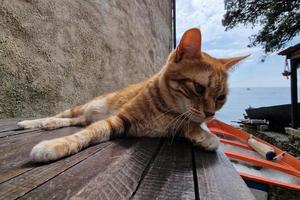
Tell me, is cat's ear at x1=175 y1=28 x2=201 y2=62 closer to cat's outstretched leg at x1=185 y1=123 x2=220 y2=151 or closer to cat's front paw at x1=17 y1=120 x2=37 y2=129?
cat's outstretched leg at x1=185 y1=123 x2=220 y2=151

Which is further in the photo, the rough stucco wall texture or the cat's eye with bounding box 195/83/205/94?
the rough stucco wall texture

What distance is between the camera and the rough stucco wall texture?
1.96m

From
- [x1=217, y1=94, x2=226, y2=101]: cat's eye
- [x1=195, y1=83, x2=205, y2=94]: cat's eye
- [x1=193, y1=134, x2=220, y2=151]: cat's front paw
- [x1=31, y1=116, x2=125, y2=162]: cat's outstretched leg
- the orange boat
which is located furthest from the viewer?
the orange boat

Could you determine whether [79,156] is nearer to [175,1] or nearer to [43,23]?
[43,23]

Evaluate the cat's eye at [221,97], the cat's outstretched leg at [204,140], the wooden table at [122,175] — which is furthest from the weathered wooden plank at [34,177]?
the cat's eye at [221,97]

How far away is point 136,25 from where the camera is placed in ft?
15.2

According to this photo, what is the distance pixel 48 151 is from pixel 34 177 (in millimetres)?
184

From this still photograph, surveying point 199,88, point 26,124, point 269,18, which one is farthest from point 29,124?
point 269,18

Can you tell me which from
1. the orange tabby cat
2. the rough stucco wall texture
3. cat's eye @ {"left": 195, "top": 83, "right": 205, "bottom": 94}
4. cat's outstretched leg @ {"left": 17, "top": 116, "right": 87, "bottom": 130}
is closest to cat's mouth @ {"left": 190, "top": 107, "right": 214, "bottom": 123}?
the orange tabby cat

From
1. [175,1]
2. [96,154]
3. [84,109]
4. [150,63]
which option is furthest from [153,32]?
[96,154]

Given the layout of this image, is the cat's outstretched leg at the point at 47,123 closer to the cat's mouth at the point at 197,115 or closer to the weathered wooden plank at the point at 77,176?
the weathered wooden plank at the point at 77,176

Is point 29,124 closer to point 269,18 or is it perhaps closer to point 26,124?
point 26,124

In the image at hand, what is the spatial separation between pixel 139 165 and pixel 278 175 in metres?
1.70

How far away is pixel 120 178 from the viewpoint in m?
0.74
